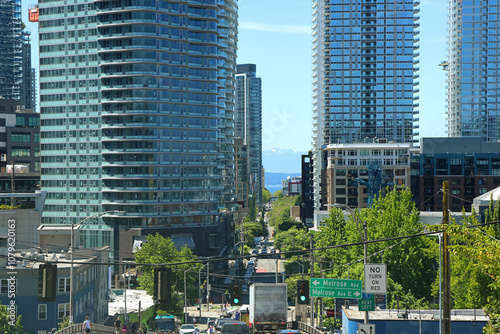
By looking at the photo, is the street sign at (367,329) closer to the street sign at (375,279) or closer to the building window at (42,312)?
the street sign at (375,279)

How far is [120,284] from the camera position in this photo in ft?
493

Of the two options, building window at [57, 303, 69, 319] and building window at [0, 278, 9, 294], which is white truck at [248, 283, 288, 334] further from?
building window at [0, 278, 9, 294]

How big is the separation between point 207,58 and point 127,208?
38.4 metres

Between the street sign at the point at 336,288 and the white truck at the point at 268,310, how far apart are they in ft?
46.8

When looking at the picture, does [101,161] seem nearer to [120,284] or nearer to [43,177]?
[43,177]

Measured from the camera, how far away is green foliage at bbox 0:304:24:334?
66.0 metres

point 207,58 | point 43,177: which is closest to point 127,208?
point 43,177

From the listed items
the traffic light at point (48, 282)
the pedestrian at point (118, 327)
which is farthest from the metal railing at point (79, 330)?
the traffic light at point (48, 282)

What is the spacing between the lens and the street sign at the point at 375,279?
40.8 m

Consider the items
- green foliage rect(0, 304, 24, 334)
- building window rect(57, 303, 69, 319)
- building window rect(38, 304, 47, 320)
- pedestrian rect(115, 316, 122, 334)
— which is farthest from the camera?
building window rect(57, 303, 69, 319)

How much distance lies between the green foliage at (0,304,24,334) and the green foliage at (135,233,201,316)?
1298 inches

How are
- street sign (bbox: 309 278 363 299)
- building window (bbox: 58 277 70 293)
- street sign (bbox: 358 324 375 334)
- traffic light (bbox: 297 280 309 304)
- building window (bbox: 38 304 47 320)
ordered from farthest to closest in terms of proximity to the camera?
building window (bbox: 58 277 70 293) → building window (bbox: 38 304 47 320) → traffic light (bbox: 297 280 309 304) → street sign (bbox: 309 278 363 299) → street sign (bbox: 358 324 375 334)

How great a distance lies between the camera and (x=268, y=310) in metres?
63.9

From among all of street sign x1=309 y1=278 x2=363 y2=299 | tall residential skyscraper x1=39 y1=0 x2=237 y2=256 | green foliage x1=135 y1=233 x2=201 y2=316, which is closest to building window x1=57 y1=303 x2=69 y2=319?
green foliage x1=135 y1=233 x2=201 y2=316
